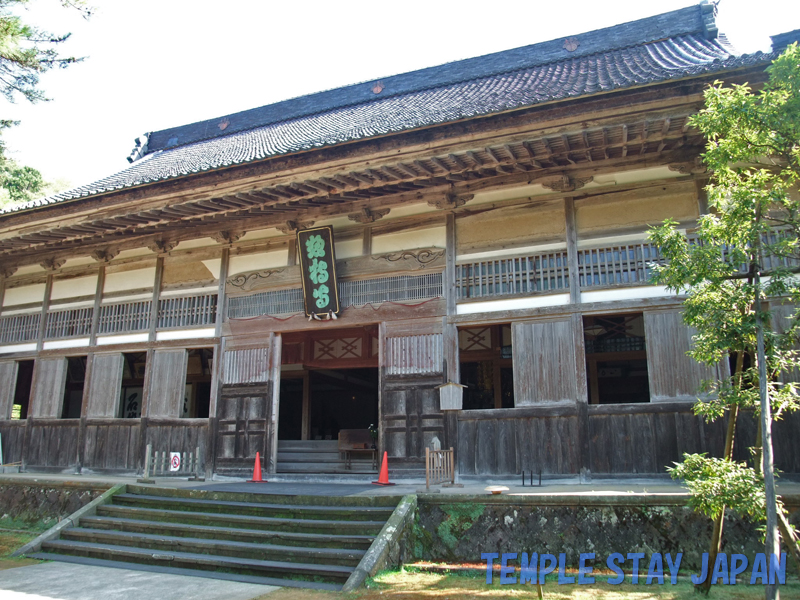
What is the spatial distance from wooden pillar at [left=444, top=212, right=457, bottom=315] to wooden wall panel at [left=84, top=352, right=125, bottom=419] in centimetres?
725

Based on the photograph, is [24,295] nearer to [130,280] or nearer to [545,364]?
[130,280]

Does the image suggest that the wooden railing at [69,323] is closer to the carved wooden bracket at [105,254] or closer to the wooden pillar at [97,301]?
the wooden pillar at [97,301]

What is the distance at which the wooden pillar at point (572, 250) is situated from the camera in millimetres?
9242

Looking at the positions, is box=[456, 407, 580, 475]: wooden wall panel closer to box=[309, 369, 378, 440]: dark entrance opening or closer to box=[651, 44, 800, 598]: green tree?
box=[651, 44, 800, 598]: green tree

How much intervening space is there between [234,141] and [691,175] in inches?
506

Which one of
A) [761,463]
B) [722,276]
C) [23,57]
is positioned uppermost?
[23,57]

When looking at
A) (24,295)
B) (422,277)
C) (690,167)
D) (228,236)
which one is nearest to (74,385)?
(24,295)

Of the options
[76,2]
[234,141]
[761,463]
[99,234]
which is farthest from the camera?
[234,141]

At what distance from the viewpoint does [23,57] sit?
33.5 ft

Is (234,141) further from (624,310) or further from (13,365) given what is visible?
(624,310)

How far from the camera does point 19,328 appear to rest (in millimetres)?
13898

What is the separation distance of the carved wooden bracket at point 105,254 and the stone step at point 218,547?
666 centimetres

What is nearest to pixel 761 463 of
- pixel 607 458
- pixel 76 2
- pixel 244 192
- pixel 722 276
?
pixel 722 276

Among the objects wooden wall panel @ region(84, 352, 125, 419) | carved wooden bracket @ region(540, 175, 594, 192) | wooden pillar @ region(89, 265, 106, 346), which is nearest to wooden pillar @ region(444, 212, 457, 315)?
carved wooden bracket @ region(540, 175, 594, 192)
